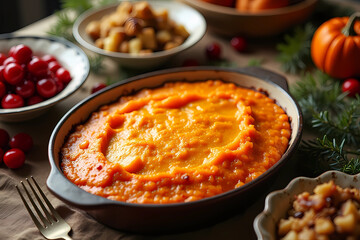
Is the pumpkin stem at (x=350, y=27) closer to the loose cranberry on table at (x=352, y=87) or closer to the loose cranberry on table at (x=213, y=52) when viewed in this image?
the loose cranberry on table at (x=352, y=87)

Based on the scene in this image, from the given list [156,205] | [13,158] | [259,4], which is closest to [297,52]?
[259,4]

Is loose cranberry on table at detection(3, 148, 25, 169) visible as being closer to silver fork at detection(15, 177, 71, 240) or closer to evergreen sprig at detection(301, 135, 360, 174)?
silver fork at detection(15, 177, 71, 240)

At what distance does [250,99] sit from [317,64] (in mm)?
838

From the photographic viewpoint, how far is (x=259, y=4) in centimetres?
318

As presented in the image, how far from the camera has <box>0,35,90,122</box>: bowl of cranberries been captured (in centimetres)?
232

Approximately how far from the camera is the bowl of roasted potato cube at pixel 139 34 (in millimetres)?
2822

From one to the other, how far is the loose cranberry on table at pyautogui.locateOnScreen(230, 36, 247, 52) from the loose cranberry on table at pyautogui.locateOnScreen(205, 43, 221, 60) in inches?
6.1

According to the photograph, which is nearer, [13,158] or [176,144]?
[176,144]

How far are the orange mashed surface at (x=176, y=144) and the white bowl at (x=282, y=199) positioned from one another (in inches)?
8.3

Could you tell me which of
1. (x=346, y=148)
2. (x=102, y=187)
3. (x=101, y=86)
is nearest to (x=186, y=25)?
(x=101, y=86)

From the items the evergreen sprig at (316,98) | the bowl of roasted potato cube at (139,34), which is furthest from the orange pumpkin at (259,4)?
the evergreen sprig at (316,98)

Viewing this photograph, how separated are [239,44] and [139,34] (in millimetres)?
762

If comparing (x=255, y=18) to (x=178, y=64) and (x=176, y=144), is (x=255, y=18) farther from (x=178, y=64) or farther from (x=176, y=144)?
(x=176, y=144)

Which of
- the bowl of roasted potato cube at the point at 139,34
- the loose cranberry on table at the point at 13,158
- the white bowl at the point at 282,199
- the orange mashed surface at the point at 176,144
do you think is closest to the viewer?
the white bowl at the point at 282,199
